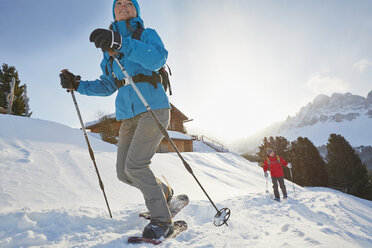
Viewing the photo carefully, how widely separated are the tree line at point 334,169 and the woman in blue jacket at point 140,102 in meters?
29.0

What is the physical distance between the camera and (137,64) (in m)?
2.29

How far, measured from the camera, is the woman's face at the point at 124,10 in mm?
2418

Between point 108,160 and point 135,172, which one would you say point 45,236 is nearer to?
point 135,172

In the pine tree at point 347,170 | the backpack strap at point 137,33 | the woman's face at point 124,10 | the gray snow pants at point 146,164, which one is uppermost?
the woman's face at point 124,10

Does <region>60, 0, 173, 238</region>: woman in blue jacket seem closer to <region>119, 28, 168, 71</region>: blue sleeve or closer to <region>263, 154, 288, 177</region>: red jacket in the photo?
<region>119, 28, 168, 71</region>: blue sleeve

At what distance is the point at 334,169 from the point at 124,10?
35.0m

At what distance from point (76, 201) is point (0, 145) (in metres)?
5.30

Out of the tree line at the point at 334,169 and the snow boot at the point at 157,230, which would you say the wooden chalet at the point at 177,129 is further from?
the snow boot at the point at 157,230

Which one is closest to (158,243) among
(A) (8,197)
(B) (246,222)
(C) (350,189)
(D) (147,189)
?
(D) (147,189)

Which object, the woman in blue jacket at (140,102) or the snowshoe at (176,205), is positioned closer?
the woman in blue jacket at (140,102)

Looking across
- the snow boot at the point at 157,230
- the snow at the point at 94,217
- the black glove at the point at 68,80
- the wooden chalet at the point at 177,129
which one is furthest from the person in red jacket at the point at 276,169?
the wooden chalet at the point at 177,129

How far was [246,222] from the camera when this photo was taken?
319cm

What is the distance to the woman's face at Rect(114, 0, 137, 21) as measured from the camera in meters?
2.42

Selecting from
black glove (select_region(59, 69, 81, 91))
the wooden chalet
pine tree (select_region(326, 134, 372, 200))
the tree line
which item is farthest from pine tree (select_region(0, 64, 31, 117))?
pine tree (select_region(326, 134, 372, 200))
